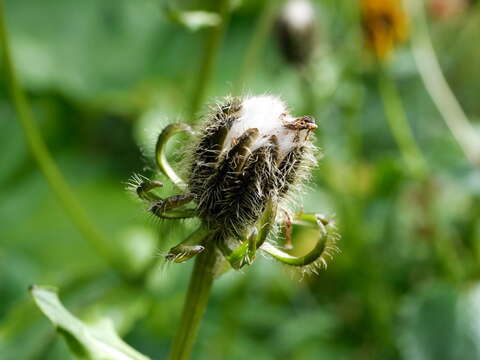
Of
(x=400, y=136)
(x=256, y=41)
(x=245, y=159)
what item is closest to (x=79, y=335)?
(x=245, y=159)

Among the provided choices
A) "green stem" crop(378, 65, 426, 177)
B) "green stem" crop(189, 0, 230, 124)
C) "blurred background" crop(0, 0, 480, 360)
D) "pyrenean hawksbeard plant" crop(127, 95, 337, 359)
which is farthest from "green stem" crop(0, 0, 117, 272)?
"green stem" crop(378, 65, 426, 177)

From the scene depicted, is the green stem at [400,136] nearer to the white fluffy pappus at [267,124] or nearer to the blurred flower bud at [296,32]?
the blurred flower bud at [296,32]

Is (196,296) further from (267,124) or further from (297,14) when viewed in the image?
(297,14)

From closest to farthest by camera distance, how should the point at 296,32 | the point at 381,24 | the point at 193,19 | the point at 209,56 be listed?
the point at 193,19
the point at 209,56
the point at 296,32
the point at 381,24

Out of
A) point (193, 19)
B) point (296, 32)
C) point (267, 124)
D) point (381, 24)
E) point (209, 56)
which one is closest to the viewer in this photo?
point (267, 124)

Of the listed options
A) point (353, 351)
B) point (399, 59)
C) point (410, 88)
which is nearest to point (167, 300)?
point (353, 351)

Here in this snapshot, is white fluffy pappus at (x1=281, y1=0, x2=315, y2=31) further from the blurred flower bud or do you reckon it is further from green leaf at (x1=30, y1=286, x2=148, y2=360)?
green leaf at (x1=30, y1=286, x2=148, y2=360)
